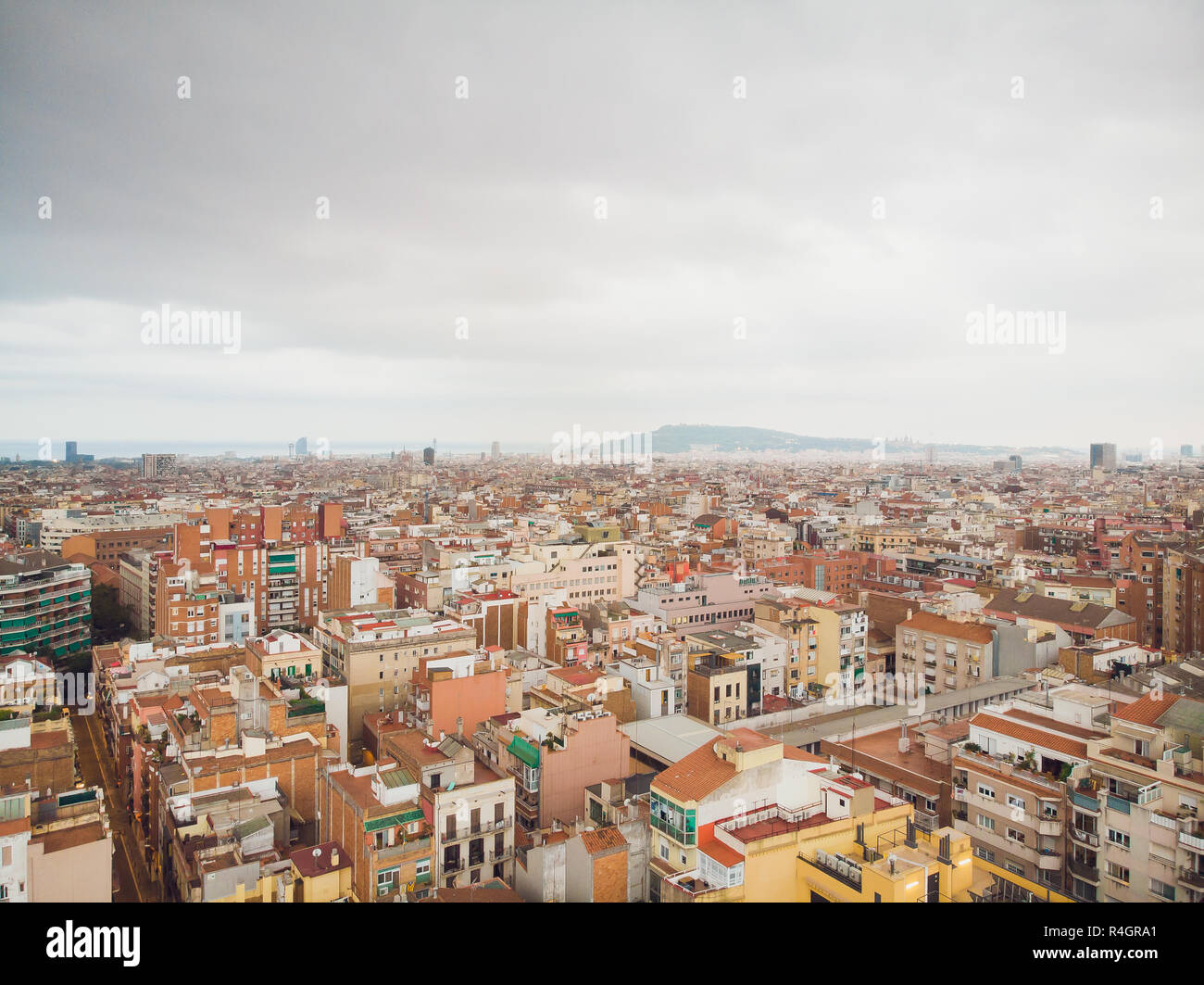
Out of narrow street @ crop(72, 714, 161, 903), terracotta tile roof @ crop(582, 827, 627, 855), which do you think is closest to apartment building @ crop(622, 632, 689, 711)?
terracotta tile roof @ crop(582, 827, 627, 855)

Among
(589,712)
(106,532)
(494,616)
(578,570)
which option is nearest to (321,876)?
(589,712)

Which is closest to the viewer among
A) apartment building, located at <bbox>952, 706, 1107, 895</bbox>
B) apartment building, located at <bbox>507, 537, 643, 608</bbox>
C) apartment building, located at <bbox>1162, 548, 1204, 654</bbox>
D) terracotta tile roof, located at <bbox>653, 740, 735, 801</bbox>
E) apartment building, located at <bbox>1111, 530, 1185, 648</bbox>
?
terracotta tile roof, located at <bbox>653, 740, 735, 801</bbox>

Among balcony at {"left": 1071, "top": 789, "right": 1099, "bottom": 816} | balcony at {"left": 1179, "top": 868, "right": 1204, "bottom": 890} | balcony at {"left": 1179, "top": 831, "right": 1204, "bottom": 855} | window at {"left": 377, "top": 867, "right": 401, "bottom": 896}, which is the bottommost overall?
window at {"left": 377, "top": 867, "right": 401, "bottom": 896}

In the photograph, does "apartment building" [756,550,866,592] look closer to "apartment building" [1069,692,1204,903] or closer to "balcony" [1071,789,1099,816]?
"apartment building" [1069,692,1204,903]

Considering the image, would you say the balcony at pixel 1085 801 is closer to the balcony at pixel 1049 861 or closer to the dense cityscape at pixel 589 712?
the dense cityscape at pixel 589 712
